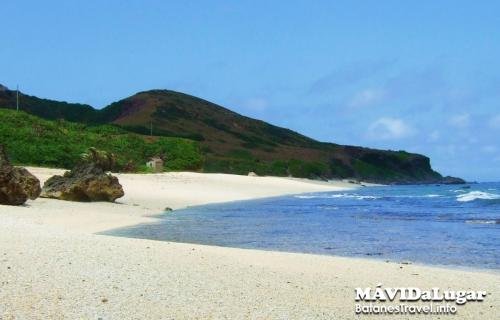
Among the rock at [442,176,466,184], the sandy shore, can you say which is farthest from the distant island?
the sandy shore

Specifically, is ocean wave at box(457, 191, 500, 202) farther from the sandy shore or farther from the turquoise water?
the sandy shore

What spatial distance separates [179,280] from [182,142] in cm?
6399

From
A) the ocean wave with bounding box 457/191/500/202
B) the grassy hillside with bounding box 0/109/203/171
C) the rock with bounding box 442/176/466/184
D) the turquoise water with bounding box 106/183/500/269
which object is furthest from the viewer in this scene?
the rock with bounding box 442/176/466/184

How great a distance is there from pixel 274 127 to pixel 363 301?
6470 inches

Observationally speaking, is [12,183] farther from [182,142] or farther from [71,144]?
[182,142]

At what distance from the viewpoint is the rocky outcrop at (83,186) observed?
90.8 ft

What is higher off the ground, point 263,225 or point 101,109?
point 101,109

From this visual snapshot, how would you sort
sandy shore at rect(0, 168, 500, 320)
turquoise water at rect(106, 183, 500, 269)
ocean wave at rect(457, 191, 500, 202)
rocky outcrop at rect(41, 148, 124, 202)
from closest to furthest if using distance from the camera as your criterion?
1. sandy shore at rect(0, 168, 500, 320)
2. turquoise water at rect(106, 183, 500, 269)
3. rocky outcrop at rect(41, 148, 124, 202)
4. ocean wave at rect(457, 191, 500, 202)

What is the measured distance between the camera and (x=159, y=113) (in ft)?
474

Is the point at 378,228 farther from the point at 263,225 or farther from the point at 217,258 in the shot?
the point at 217,258

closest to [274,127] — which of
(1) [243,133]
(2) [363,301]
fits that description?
(1) [243,133]

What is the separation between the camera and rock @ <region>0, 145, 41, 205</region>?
70.6 feet

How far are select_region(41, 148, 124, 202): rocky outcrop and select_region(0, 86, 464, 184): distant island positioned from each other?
758 inches

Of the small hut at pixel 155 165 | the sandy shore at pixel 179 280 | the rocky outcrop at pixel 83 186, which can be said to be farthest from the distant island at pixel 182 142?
the sandy shore at pixel 179 280
